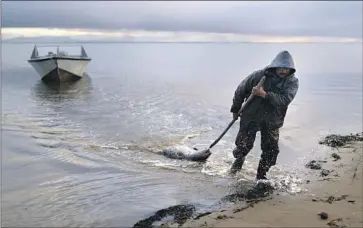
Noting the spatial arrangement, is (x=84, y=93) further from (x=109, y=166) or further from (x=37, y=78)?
(x=109, y=166)

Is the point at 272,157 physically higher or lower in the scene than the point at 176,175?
higher

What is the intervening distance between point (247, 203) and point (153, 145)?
13.5 ft

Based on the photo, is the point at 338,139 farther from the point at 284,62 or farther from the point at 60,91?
the point at 60,91

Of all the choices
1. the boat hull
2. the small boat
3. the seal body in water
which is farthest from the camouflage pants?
the boat hull

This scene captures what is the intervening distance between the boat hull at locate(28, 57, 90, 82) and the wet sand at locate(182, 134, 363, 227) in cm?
1884

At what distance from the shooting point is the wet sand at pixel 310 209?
4.75 m

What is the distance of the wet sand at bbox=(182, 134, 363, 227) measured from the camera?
4754mm

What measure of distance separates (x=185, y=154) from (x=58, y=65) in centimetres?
1691

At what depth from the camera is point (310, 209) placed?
5.25m

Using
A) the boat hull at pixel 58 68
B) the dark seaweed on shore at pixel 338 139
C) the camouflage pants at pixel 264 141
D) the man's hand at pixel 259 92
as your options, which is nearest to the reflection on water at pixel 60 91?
the boat hull at pixel 58 68

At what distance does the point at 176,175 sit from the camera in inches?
271

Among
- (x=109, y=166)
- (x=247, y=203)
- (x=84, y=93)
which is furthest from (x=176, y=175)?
(x=84, y=93)

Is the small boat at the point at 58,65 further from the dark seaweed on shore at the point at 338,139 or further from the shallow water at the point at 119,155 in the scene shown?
the dark seaweed on shore at the point at 338,139

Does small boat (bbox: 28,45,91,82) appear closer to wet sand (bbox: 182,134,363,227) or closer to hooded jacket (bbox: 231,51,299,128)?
hooded jacket (bbox: 231,51,299,128)
